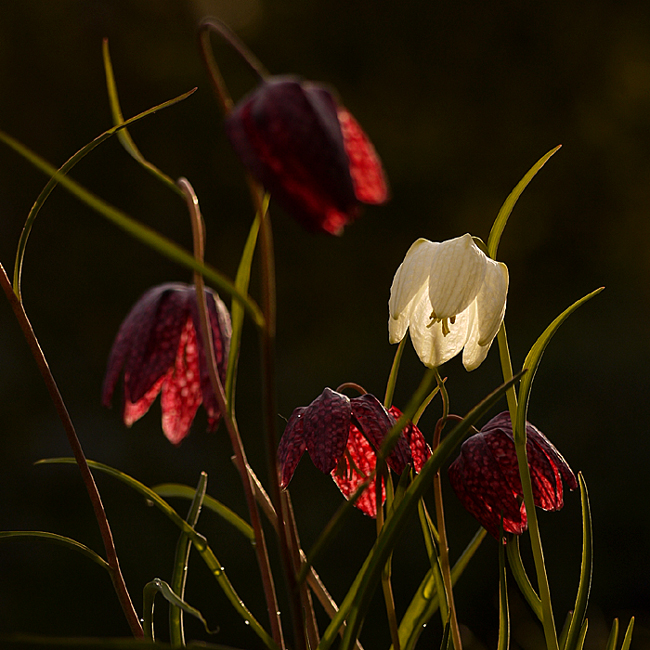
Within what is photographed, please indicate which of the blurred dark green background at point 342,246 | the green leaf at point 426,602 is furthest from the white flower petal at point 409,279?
the blurred dark green background at point 342,246

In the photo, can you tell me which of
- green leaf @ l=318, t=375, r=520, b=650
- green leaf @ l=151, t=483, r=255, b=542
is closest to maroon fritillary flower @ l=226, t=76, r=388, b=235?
green leaf @ l=318, t=375, r=520, b=650

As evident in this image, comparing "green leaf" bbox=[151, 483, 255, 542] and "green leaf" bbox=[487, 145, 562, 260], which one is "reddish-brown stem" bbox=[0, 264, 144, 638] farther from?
"green leaf" bbox=[487, 145, 562, 260]

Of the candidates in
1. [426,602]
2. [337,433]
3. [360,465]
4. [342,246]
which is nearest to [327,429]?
[337,433]

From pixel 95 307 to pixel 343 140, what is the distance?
8.32 feet

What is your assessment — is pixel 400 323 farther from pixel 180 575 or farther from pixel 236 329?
pixel 180 575

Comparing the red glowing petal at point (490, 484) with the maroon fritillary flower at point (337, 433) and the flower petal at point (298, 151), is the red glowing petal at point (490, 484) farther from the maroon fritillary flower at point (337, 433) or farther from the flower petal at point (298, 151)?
the flower petal at point (298, 151)

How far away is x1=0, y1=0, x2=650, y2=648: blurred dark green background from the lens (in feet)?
6.85

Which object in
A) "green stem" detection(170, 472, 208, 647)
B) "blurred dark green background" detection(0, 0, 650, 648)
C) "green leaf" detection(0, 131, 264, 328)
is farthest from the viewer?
"blurred dark green background" detection(0, 0, 650, 648)

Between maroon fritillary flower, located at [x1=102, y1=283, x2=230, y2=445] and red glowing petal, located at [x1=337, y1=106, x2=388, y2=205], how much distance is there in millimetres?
207

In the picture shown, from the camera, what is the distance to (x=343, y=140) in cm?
33

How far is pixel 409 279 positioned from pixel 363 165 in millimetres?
211

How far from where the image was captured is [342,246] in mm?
2895

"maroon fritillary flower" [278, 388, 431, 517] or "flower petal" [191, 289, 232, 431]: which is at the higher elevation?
"flower petal" [191, 289, 232, 431]

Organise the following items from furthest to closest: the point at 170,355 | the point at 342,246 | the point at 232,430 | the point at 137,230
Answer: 1. the point at 342,246
2. the point at 170,355
3. the point at 232,430
4. the point at 137,230
